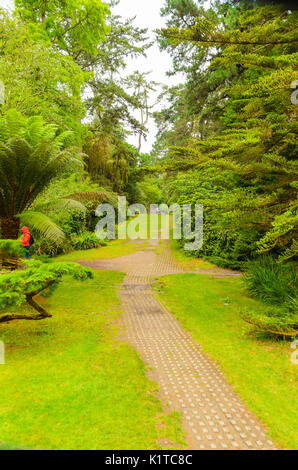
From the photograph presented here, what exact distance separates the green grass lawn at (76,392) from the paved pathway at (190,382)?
8.4 inches

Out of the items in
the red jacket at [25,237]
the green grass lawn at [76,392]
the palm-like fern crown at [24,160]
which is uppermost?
the palm-like fern crown at [24,160]

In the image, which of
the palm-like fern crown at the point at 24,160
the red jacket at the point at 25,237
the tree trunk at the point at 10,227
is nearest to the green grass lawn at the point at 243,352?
the red jacket at the point at 25,237

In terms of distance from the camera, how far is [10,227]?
7289 millimetres

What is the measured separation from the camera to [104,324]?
5.44 meters

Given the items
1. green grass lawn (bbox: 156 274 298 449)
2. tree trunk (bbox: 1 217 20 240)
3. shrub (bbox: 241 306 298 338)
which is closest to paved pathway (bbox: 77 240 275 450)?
green grass lawn (bbox: 156 274 298 449)

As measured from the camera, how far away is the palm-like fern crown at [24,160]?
655cm

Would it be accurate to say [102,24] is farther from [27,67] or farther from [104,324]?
[104,324]

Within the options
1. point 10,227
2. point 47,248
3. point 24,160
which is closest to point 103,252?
point 47,248

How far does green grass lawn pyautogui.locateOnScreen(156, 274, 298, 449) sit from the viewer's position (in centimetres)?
302

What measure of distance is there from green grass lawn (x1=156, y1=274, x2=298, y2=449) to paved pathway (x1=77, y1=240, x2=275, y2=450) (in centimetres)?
16

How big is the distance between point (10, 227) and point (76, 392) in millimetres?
5349

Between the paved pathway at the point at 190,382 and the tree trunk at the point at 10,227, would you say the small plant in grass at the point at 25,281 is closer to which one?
the paved pathway at the point at 190,382

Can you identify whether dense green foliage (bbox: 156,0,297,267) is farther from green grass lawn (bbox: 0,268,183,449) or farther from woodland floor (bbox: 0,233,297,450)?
green grass lawn (bbox: 0,268,183,449)

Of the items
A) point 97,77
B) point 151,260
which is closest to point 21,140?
point 151,260
